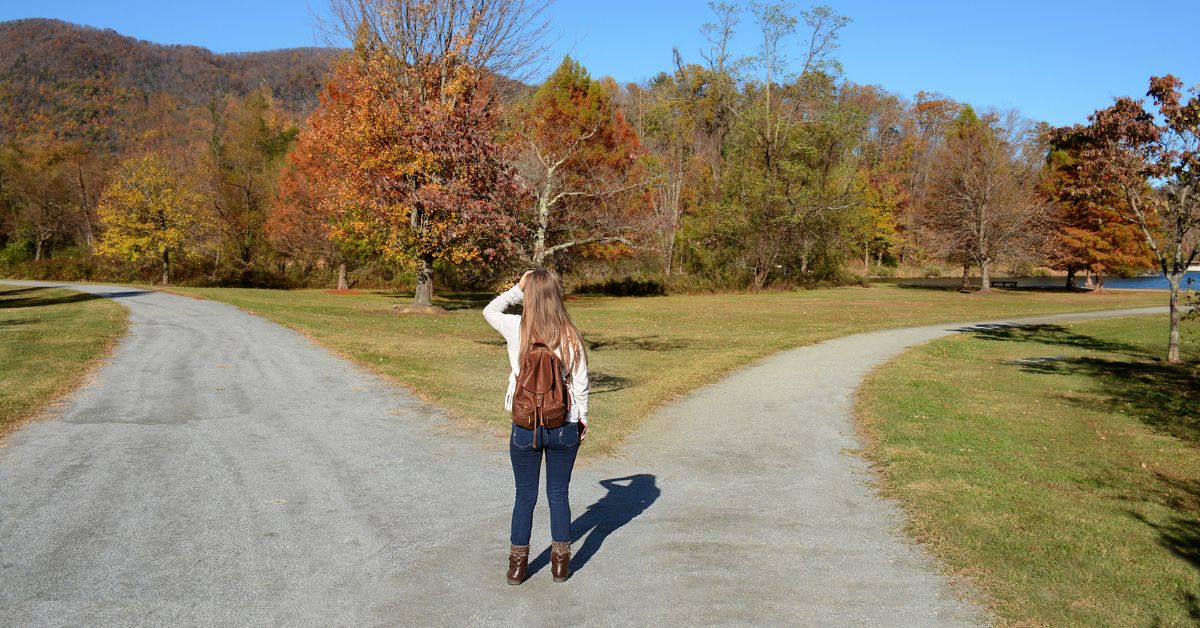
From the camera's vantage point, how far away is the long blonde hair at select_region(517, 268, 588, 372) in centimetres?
454

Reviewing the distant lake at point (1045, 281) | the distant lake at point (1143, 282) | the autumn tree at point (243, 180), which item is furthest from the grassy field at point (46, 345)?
the distant lake at point (1143, 282)

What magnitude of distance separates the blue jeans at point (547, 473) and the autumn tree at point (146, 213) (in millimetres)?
46130

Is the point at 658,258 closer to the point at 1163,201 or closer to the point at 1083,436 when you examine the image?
the point at 1163,201

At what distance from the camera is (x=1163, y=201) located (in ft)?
59.5

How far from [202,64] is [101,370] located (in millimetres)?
144349

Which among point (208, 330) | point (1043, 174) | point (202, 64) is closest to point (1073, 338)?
point (208, 330)

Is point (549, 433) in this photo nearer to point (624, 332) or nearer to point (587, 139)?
point (624, 332)

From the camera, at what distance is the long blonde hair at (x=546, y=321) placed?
179 inches

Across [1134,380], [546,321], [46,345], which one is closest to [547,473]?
[546,321]

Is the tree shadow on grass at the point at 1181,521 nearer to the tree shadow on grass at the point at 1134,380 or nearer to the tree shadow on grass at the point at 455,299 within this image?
the tree shadow on grass at the point at 1134,380

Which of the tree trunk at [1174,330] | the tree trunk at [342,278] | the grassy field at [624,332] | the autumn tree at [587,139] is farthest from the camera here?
the tree trunk at [342,278]

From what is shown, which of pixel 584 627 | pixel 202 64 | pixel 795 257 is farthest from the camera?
pixel 202 64

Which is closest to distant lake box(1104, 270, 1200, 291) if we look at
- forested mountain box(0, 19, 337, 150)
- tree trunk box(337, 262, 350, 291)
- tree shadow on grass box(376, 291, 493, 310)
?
tree shadow on grass box(376, 291, 493, 310)

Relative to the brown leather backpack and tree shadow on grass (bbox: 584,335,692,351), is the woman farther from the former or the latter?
tree shadow on grass (bbox: 584,335,692,351)
